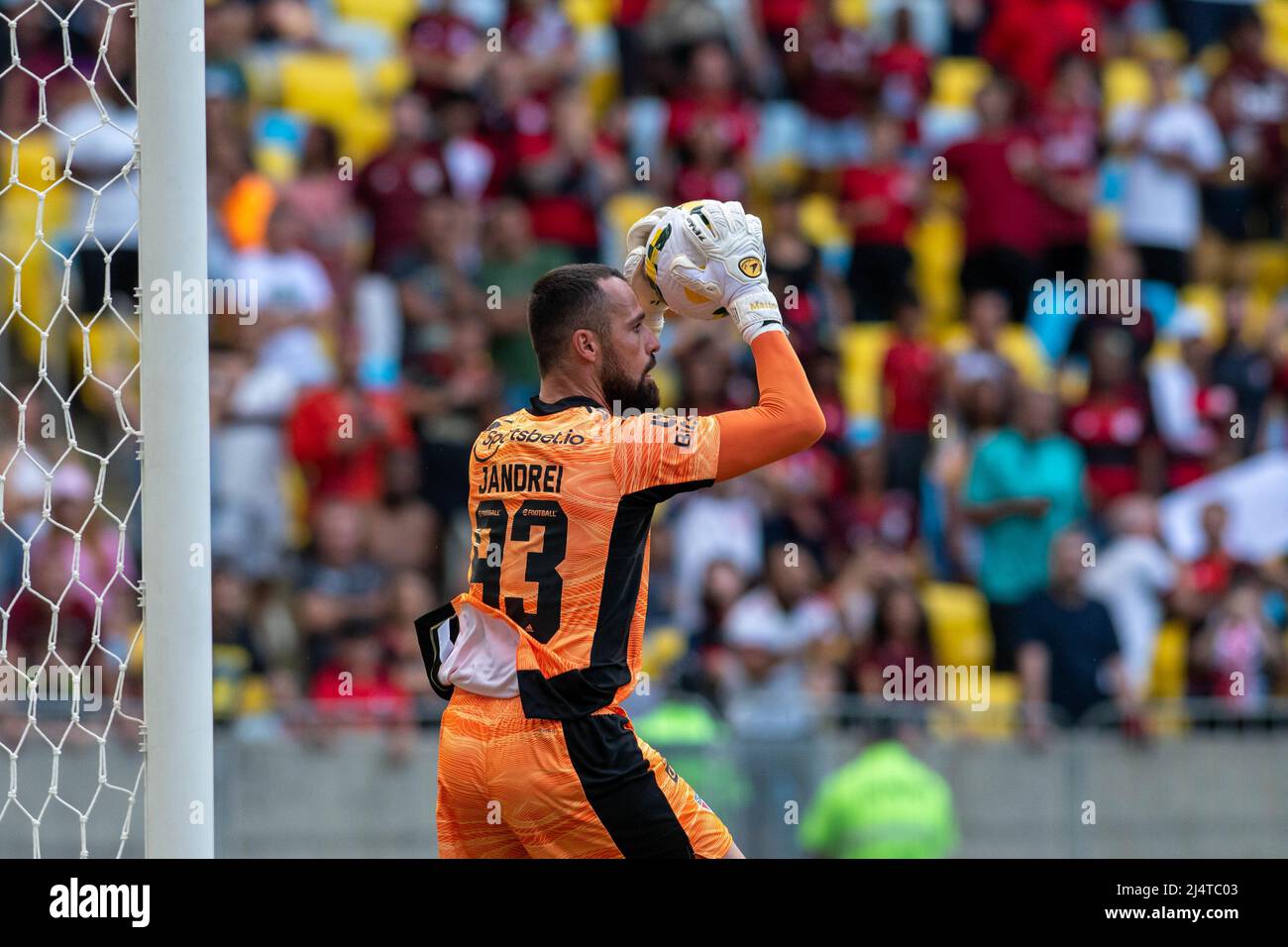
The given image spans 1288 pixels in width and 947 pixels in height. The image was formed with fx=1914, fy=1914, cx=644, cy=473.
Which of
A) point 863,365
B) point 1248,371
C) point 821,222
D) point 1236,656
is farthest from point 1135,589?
point 821,222

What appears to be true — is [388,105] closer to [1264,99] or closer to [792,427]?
[1264,99]

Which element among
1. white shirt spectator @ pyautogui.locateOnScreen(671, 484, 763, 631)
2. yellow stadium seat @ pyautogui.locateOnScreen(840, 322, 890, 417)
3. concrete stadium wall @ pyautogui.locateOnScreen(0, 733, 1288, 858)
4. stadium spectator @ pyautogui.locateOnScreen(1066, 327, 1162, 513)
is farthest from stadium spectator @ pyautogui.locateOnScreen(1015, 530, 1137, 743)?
yellow stadium seat @ pyautogui.locateOnScreen(840, 322, 890, 417)

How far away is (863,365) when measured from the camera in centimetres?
1113

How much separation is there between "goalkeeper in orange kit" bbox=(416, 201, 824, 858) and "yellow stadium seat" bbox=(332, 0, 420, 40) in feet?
26.1

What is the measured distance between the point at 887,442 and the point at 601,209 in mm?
2241

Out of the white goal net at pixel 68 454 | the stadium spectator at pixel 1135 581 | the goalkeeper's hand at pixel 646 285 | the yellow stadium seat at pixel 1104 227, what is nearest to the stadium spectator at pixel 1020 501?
the stadium spectator at pixel 1135 581

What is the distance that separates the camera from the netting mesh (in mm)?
8078

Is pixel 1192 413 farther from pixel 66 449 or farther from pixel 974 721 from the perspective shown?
pixel 66 449

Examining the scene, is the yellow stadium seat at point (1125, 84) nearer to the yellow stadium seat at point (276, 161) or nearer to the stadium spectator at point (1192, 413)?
the stadium spectator at point (1192, 413)

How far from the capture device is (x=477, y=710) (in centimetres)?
462

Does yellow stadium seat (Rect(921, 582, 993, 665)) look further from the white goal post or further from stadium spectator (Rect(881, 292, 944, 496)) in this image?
the white goal post

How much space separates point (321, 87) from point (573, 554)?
7.91 m
